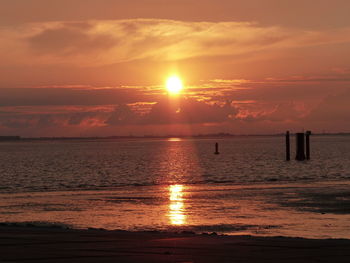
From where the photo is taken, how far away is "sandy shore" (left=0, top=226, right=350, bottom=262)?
43.1ft

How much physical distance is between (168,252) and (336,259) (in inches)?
145

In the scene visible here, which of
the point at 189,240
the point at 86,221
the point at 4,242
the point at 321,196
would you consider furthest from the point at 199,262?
the point at 321,196

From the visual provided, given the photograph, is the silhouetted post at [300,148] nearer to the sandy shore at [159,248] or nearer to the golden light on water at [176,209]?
the golden light on water at [176,209]

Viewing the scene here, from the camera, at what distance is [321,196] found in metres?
34.9

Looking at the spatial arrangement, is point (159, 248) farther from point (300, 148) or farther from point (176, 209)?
point (300, 148)

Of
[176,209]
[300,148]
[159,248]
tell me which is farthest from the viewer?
[300,148]

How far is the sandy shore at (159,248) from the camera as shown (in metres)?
13.1

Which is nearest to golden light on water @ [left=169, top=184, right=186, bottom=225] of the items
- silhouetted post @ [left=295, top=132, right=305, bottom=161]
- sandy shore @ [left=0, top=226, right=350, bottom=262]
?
sandy shore @ [left=0, top=226, right=350, bottom=262]

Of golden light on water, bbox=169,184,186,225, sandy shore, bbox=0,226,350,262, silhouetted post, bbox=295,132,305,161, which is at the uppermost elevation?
silhouetted post, bbox=295,132,305,161

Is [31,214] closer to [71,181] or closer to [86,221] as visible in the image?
[86,221]

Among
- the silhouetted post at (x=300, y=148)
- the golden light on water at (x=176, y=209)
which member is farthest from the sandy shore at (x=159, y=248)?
the silhouetted post at (x=300, y=148)

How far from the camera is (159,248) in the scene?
575 inches

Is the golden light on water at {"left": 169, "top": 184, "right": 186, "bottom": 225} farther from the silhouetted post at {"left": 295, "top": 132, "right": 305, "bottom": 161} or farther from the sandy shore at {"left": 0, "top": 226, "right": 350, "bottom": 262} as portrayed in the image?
the silhouetted post at {"left": 295, "top": 132, "right": 305, "bottom": 161}

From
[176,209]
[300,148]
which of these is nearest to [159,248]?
[176,209]
